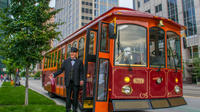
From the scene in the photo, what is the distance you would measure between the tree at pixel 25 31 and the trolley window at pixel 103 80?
3199mm

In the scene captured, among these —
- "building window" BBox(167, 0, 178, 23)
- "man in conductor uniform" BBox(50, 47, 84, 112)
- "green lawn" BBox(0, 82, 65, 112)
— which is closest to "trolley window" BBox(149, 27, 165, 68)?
"man in conductor uniform" BBox(50, 47, 84, 112)

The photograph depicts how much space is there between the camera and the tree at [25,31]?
766cm

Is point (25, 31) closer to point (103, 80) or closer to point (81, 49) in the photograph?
point (81, 49)

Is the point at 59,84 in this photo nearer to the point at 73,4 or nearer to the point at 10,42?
the point at 10,42

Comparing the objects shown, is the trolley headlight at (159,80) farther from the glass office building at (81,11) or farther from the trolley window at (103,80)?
the glass office building at (81,11)

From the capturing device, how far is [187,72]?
3822 centimetres

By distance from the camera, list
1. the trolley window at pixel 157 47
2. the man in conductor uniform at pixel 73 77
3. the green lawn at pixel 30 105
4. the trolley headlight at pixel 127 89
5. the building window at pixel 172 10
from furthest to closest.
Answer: the building window at pixel 172 10 < the green lawn at pixel 30 105 < the trolley window at pixel 157 47 < the trolley headlight at pixel 127 89 < the man in conductor uniform at pixel 73 77

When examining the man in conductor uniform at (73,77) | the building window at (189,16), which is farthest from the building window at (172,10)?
the man in conductor uniform at (73,77)

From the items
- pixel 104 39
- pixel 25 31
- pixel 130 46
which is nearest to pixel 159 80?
pixel 130 46

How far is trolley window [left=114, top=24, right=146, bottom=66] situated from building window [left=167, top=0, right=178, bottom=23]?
38609 mm

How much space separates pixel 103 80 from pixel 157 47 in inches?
88.0

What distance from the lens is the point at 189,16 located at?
38.2 m

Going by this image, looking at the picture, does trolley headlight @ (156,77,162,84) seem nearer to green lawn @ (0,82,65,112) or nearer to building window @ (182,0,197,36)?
green lawn @ (0,82,65,112)

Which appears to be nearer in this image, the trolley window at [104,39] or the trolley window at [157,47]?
the trolley window at [104,39]
